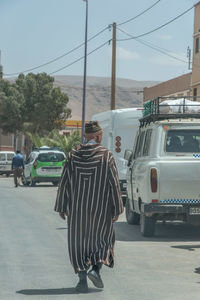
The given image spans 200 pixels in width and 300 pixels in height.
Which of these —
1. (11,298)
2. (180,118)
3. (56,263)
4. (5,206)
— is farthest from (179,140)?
(5,206)

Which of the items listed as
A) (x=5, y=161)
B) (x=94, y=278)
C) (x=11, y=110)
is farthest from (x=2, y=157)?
(x=94, y=278)

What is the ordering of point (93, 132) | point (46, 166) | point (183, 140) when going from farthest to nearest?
point (46, 166) → point (183, 140) → point (93, 132)

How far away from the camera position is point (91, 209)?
736 cm

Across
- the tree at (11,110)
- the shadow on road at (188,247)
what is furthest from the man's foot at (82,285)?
the tree at (11,110)

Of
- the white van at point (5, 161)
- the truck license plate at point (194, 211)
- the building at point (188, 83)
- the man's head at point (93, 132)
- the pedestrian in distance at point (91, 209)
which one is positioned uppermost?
the building at point (188, 83)

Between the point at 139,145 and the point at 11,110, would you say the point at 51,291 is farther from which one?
the point at 11,110

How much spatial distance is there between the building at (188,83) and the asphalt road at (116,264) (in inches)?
1385

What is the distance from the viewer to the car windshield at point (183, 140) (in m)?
12.3

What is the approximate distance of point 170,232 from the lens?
13.6m

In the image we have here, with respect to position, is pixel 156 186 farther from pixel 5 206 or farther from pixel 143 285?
pixel 5 206

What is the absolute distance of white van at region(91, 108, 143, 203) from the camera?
20.2m

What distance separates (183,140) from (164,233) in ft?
6.76

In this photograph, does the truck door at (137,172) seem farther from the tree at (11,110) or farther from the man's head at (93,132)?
the tree at (11,110)

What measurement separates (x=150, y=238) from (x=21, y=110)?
59.3 m
